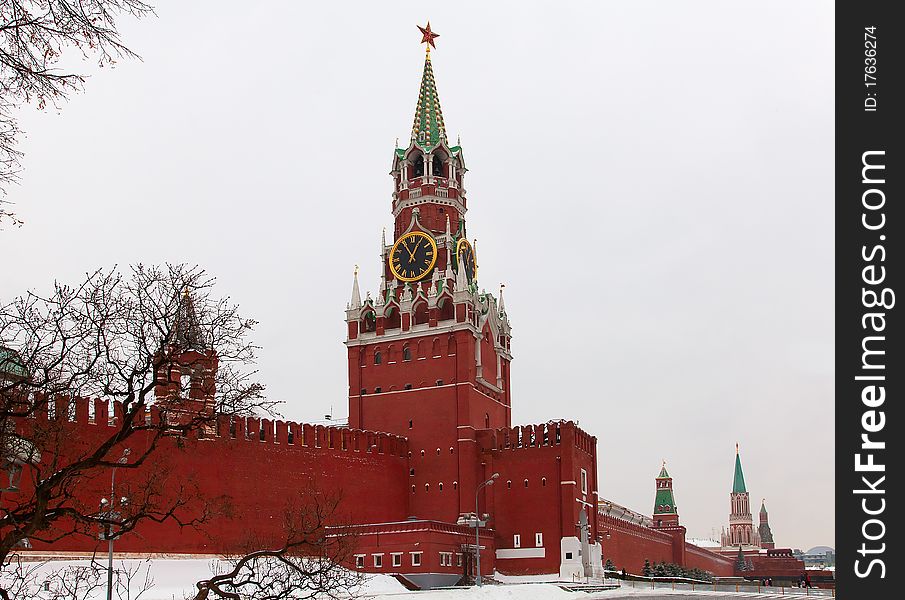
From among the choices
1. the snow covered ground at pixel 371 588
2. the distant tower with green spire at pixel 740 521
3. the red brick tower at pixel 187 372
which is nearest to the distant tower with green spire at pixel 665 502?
the distant tower with green spire at pixel 740 521

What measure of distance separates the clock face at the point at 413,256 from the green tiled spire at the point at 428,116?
20.3ft

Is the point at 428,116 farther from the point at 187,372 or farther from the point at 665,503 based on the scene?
the point at 665,503

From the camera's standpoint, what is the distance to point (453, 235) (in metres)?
62.6

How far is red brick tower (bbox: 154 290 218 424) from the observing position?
36.1 ft

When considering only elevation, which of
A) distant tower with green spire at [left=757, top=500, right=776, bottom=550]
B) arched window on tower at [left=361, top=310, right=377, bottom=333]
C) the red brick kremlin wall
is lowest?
distant tower with green spire at [left=757, top=500, right=776, bottom=550]

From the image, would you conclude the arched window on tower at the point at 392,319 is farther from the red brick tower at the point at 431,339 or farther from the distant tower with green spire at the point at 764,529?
the distant tower with green spire at the point at 764,529

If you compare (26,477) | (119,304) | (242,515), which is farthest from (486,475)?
(119,304)

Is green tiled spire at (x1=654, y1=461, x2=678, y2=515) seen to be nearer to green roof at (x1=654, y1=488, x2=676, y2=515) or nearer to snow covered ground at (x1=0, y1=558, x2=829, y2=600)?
green roof at (x1=654, y1=488, x2=676, y2=515)

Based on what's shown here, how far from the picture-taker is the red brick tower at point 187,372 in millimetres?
11016

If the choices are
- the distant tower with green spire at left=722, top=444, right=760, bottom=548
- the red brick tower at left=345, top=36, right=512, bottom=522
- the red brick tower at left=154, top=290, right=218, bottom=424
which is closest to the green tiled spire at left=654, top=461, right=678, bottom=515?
the distant tower with green spire at left=722, top=444, right=760, bottom=548

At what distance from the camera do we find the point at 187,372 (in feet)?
37.7

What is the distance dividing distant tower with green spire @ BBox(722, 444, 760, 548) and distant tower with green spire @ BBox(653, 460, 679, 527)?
2971 centimetres
